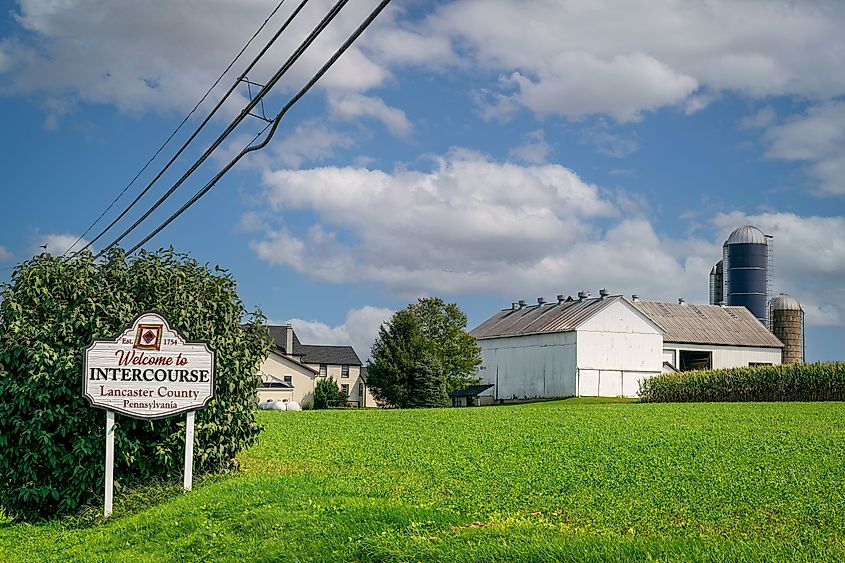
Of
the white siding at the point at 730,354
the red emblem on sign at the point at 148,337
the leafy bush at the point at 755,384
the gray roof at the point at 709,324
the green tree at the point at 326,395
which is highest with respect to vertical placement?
the gray roof at the point at 709,324

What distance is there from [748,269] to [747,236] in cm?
284

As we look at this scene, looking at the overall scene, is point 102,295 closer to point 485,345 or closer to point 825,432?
point 825,432

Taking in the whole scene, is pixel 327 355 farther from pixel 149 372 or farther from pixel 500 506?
pixel 500 506

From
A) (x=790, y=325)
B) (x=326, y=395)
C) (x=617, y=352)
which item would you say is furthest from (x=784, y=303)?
(x=326, y=395)

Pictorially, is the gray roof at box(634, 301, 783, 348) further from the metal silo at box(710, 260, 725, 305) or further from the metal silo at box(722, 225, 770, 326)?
the metal silo at box(710, 260, 725, 305)

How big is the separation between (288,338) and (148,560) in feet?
255

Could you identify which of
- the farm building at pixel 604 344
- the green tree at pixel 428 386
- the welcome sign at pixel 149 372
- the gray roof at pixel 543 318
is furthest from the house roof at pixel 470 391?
the welcome sign at pixel 149 372

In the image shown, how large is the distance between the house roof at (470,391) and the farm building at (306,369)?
36.2 feet

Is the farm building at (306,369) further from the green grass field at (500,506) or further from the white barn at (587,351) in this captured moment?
the green grass field at (500,506)

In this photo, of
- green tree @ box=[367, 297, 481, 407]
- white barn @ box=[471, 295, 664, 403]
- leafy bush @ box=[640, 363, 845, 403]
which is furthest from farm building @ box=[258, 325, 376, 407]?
leafy bush @ box=[640, 363, 845, 403]

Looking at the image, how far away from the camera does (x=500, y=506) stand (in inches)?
460

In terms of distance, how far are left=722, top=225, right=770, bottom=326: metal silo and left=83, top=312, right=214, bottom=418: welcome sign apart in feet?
217

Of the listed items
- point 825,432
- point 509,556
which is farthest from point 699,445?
point 509,556

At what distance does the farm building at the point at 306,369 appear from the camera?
268ft
